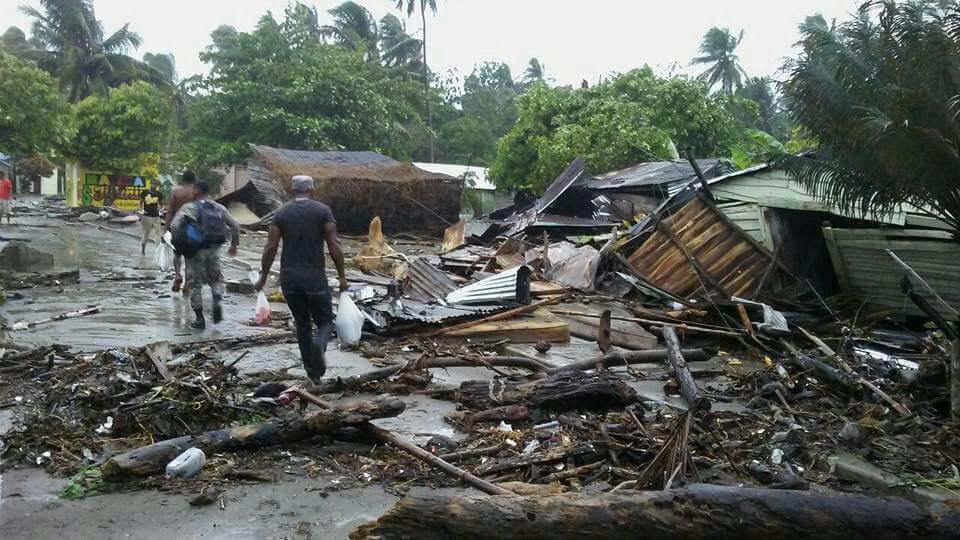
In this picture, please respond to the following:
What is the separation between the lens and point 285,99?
108 ft

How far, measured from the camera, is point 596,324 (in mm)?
10461

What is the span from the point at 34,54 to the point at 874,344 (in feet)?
146

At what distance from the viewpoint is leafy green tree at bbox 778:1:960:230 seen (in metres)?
7.25

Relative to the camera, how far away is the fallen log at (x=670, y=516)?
368 centimetres

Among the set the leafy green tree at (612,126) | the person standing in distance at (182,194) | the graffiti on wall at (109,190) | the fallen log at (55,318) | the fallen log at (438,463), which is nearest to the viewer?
the fallen log at (438,463)

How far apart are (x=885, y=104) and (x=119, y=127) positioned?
107 feet

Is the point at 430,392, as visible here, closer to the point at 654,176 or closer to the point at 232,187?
the point at 654,176

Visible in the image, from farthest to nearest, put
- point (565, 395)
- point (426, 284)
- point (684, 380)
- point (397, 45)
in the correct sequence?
point (397, 45) < point (426, 284) < point (684, 380) < point (565, 395)

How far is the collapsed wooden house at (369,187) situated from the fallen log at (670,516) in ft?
75.1

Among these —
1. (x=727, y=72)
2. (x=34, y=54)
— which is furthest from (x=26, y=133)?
(x=727, y=72)

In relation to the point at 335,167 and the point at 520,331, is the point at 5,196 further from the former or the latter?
the point at 520,331

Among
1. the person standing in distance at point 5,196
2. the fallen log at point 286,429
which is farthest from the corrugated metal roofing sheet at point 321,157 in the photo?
the fallen log at point 286,429

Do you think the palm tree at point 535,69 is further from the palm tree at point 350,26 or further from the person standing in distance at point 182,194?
the person standing in distance at point 182,194

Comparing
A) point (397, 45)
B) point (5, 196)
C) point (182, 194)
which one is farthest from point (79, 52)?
point (182, 194)
